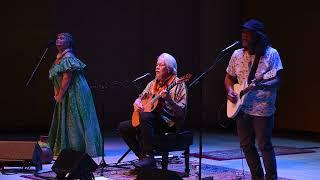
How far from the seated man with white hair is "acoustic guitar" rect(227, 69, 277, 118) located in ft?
2.36

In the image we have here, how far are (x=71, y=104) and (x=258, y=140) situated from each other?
3.03 meters

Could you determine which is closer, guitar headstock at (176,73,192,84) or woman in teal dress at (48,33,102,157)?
guitar headstock at (176,73,192,84)

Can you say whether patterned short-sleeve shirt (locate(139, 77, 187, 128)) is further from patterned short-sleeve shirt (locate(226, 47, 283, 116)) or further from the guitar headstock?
patterned short-sleeve shirt (locate(226, 47, 283, 116))

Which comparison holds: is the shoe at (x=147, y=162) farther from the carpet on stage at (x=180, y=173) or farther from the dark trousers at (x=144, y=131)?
the carpet on stage at (x=180, y=173)

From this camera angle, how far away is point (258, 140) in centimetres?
545

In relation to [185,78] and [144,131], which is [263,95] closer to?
[185,78]

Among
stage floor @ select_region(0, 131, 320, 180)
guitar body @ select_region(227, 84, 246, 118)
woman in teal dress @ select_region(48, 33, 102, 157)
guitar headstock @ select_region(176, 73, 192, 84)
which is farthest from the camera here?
woman in teal dress @ select_region(48, 33, 102, 157)

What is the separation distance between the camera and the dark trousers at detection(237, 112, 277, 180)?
213 inches

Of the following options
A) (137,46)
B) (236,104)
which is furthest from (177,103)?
(137,46)

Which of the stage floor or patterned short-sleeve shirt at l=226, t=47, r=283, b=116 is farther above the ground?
patterned short-sleeve shirt at l=226, t=47, r=283, b=116

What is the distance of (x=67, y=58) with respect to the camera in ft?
25.2

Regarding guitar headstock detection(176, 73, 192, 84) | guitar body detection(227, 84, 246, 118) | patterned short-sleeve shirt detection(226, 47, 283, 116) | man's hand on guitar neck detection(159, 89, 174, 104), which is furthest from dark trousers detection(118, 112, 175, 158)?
patterned short-sleeve shirt detection(226, 47, 283, 116)

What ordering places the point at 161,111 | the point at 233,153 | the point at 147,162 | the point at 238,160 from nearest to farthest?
the point at 147,162 < the point at 161,111 < the point at 238,160 < the point at 233,153

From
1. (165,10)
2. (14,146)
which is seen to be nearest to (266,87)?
(14,146)
